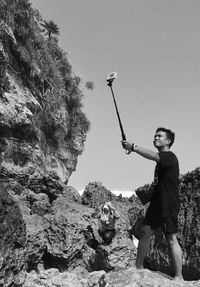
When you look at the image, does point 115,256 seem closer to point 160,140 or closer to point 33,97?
point 160,140

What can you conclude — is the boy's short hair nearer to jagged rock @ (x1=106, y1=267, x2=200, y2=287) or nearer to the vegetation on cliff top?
jagged rock @ (x1=106, y1=267, x2=200, y2=287)

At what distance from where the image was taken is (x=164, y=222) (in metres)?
3.75

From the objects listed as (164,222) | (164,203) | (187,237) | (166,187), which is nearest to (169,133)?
(166,187)

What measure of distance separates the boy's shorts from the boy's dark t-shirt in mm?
51

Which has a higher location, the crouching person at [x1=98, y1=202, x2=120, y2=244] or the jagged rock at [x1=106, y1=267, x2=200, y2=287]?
the crouching person at [x1=98, y1=202, x2=120, y2=244]

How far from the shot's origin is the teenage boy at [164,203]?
366 centimetres

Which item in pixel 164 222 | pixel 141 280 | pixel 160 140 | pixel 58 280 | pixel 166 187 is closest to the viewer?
pixel 141 280

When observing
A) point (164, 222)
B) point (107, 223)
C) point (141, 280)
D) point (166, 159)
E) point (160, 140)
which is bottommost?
point (141, 280)

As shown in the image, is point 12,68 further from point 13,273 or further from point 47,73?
point 13,273

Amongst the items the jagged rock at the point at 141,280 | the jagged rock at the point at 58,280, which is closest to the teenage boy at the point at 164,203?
the jagged rock at the point at 141,280

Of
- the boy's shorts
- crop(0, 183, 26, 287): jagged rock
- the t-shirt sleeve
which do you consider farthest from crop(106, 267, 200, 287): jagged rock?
crop(0, 183, 26, 287): jagged rock

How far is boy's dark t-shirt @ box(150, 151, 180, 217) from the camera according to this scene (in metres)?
3.77

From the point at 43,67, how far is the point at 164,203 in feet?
67.3

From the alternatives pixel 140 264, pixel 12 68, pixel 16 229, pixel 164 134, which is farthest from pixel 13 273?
pixel 12 68
